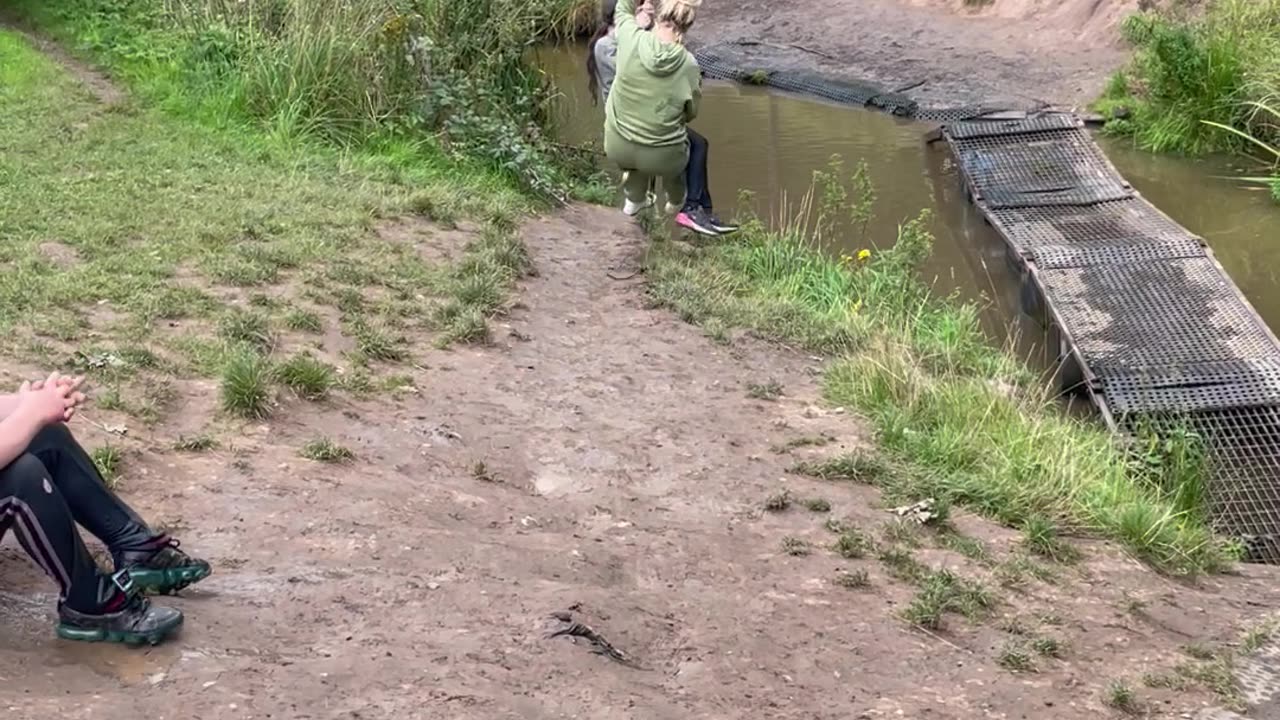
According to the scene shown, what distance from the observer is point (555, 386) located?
6484 millimetres

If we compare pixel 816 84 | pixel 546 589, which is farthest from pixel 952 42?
pixel 546 589

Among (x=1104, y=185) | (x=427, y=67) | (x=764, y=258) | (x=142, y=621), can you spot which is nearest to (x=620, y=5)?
(x=764, y=258)

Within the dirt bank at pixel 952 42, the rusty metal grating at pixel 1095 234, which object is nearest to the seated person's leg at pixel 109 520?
the rusty metal grating at pixel 1095 234

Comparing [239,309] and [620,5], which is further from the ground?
[620,5]

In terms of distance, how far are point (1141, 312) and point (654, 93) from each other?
10.4ft

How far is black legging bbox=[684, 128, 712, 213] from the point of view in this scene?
8.86m

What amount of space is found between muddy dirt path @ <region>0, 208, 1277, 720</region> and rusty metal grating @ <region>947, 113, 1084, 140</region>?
6245mm

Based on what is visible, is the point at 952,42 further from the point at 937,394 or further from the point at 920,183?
the point at 937,394

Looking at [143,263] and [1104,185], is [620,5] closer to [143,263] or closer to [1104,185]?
[143,263]

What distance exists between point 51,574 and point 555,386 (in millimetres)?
3137

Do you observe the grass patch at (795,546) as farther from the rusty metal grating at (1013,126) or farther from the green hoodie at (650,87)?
the rusty metal grating at (1013,126)

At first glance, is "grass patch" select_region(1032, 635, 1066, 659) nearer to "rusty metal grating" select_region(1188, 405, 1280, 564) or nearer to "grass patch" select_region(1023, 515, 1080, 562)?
"grass patch" select_region(1023, 515, 1080, 562)

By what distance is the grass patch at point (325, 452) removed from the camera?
5.15 metres

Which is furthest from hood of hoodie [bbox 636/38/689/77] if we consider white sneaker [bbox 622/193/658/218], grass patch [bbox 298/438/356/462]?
grass patch [bbox 298/438/356/462]
